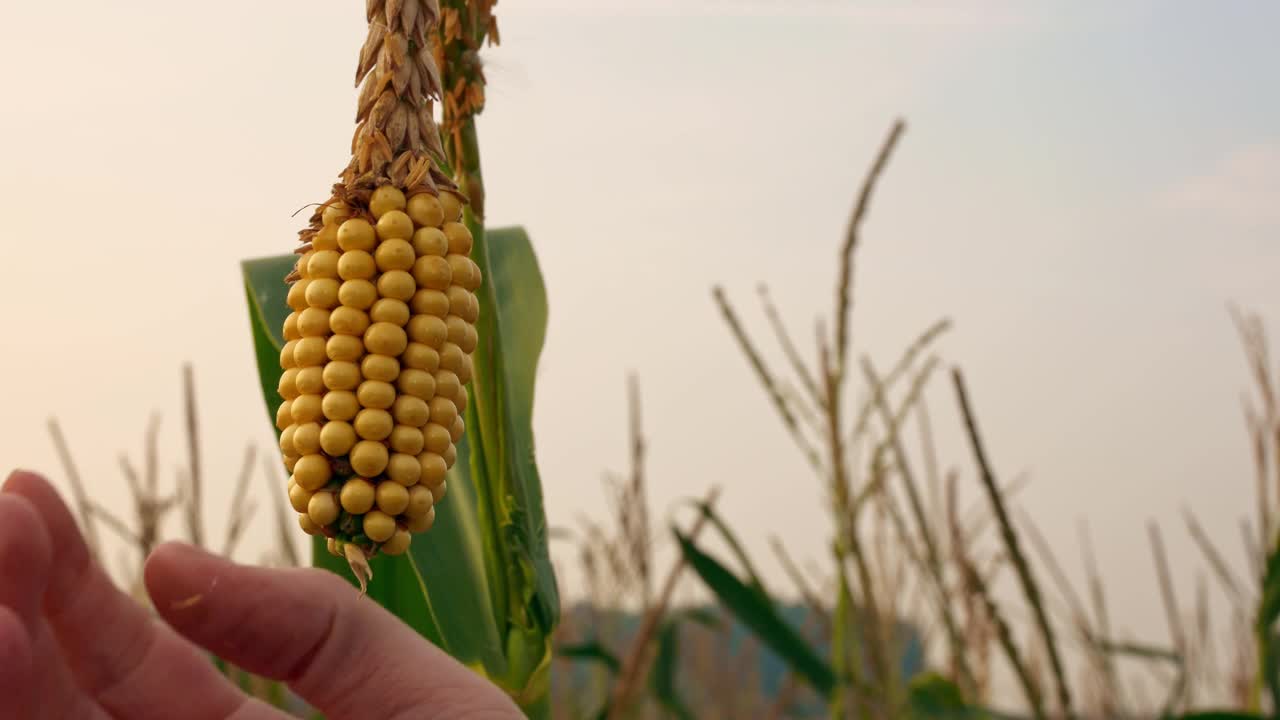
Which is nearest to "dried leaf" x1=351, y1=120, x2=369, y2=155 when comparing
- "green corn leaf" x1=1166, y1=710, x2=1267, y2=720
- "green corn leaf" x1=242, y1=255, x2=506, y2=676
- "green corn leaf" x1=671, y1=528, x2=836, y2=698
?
"green corn leaf" x1=242, y1=255, x2=506, y2=676

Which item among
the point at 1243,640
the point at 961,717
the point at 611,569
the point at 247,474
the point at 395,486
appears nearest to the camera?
the point at 395,486

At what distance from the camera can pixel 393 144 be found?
0.76 metres

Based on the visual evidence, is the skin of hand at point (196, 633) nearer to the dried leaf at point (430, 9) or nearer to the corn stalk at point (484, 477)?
the corn stalk at point (484, 477)

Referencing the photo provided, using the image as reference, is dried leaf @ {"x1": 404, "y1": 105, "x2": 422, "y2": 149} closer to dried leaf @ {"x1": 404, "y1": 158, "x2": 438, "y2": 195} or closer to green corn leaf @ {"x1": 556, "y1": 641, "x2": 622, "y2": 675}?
dried leaf @ {"x1": 404, "y1": 158, "x2": 438, "y2": 195}

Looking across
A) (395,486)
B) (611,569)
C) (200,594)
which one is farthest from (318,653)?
(611,569)

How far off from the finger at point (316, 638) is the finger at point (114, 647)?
19cm

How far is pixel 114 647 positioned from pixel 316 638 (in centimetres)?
34

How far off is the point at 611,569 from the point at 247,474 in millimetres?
1161

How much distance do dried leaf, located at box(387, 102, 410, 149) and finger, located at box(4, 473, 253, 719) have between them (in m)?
0.67

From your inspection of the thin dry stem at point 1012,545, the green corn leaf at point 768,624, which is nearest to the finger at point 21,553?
the thin dry stem at point 1012,545

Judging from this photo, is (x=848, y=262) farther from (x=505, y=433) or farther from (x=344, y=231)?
(x=344, y=231)

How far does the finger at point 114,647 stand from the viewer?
1.26m

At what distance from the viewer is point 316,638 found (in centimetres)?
117

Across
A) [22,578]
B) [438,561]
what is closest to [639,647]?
[438,561]
